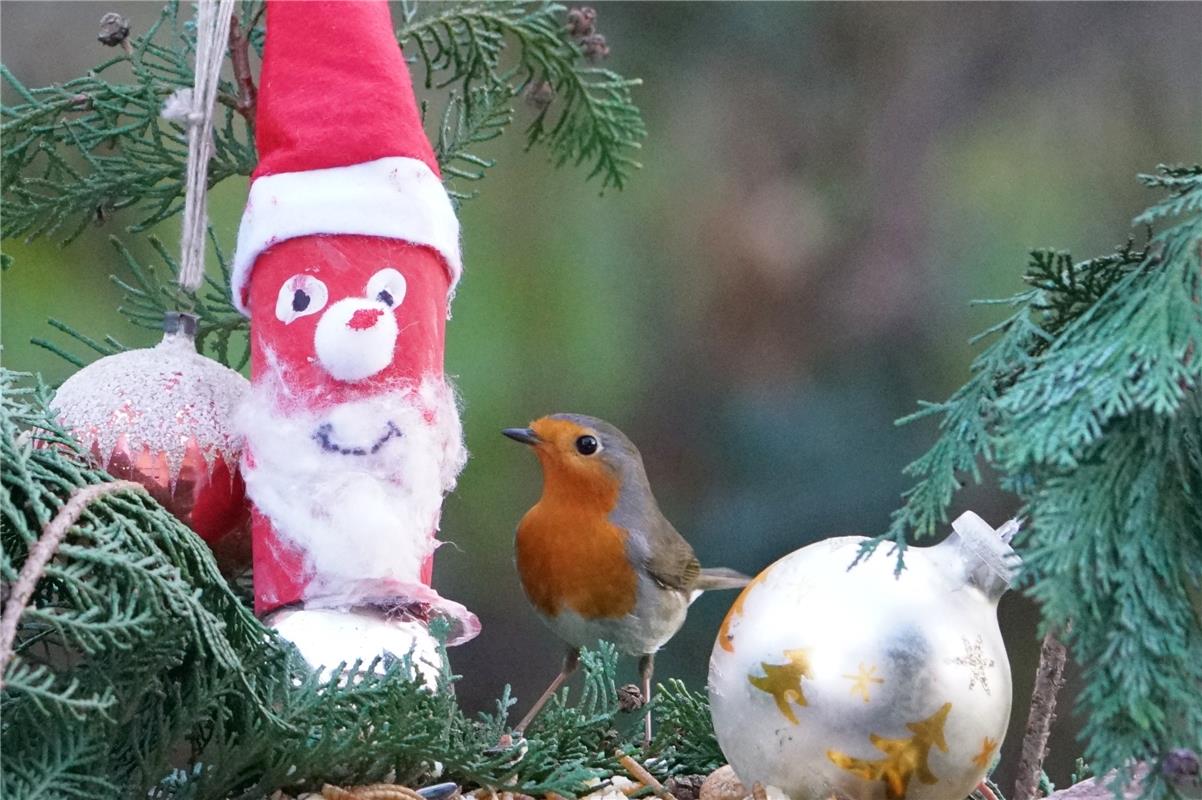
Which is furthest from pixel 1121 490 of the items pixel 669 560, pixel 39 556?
pixel 669 560

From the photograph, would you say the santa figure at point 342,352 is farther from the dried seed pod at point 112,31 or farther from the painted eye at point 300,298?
the dried seed pod at point 112,31

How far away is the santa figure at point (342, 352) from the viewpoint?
0.84 meters

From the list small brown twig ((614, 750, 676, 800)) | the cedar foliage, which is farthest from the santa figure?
Result: the cedar foliage

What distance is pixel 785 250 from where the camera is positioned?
197 cm

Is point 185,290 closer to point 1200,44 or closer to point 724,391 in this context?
point 724,391

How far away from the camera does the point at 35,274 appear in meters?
1.64

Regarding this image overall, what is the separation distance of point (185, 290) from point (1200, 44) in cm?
153

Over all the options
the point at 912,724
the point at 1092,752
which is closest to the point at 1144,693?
the point at 1092,752

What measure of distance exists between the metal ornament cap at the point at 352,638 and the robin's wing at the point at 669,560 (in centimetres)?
32

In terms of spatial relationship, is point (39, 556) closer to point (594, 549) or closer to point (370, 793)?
point (370, 793)

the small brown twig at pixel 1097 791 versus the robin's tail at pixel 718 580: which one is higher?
the small brown twig at pixel 1097 791

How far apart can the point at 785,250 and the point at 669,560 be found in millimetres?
908

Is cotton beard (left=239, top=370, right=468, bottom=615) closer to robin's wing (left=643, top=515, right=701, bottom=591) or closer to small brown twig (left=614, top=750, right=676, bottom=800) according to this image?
small brown twig (left=614, top=750, right=676, bottom=800)

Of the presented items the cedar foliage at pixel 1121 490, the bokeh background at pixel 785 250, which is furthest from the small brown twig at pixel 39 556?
the bokeh background at pixel 785 250
